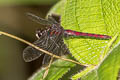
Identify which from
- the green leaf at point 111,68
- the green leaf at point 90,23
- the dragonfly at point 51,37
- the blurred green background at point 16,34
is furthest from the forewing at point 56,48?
the blurred green background at point 16,34

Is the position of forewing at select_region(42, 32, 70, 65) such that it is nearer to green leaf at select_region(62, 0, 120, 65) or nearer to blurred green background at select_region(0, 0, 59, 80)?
green leaf at select_region(62, 0, 120, 65)

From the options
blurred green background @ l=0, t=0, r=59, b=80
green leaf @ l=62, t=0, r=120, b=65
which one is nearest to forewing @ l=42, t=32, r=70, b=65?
green leaf @ l=62, t=0, r=120, b=65

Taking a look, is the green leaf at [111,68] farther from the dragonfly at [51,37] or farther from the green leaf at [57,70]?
the green leaf at [57,70]

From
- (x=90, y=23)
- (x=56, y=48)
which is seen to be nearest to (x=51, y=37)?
(x=56, y=48)

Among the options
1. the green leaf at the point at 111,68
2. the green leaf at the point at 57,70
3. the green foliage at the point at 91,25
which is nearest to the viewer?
the green leaf at the point at 111,68

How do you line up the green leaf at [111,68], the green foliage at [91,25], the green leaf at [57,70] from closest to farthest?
1. the green leaf at [111,68]
2. the green foliage at [91,25]
3. the green leaf at [57,70]

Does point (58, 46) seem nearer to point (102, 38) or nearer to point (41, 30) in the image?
point (41, 30)

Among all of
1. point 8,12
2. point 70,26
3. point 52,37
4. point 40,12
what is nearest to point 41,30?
point 52,37
